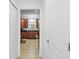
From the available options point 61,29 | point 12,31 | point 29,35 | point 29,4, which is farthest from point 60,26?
point 29,35

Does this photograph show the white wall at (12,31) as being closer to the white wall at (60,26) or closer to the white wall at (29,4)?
the white wall at (29,4)

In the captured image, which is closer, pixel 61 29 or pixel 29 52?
pixel 61 29

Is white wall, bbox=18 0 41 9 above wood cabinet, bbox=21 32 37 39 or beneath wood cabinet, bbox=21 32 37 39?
above

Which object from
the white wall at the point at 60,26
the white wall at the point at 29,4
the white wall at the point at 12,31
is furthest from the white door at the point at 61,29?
the white wall at the point at 29,4

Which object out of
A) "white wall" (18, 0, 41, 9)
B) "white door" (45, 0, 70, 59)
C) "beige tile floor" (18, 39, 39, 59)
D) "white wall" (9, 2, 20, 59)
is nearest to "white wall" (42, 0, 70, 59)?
"white door" (45, 0, 70, 59)

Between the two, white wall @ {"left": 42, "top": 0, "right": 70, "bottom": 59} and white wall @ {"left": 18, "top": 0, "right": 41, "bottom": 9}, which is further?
white wall @ {"left": 18, "top": 0, "right": 41, "bottom": 9}

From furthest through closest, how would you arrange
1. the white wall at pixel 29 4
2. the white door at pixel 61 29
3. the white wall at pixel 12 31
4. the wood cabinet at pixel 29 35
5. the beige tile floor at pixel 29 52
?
the wood cabinet at pixel 29 35
the beige tile floor at pixel 29 52
the white wall at pixel 29 4
the white wall at pixel 12 31
the white door at pixel 61 29

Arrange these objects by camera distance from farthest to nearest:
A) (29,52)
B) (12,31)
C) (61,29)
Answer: (29,52) → (12,31) → (61,29)

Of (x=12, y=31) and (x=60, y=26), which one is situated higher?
(x=60, y=26)

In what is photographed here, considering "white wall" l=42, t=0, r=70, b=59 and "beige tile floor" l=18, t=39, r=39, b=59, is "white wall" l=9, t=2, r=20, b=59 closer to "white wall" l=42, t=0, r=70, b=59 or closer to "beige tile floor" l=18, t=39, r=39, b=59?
"beige tile floor" l=18, t=39, r=39, b=59

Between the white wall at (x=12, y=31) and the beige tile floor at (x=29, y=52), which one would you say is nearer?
the white wall at (x=12, y=31)

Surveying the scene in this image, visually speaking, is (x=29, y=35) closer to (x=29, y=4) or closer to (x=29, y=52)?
(x=29, y=52)

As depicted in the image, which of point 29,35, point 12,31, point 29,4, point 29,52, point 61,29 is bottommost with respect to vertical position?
point 29,52
